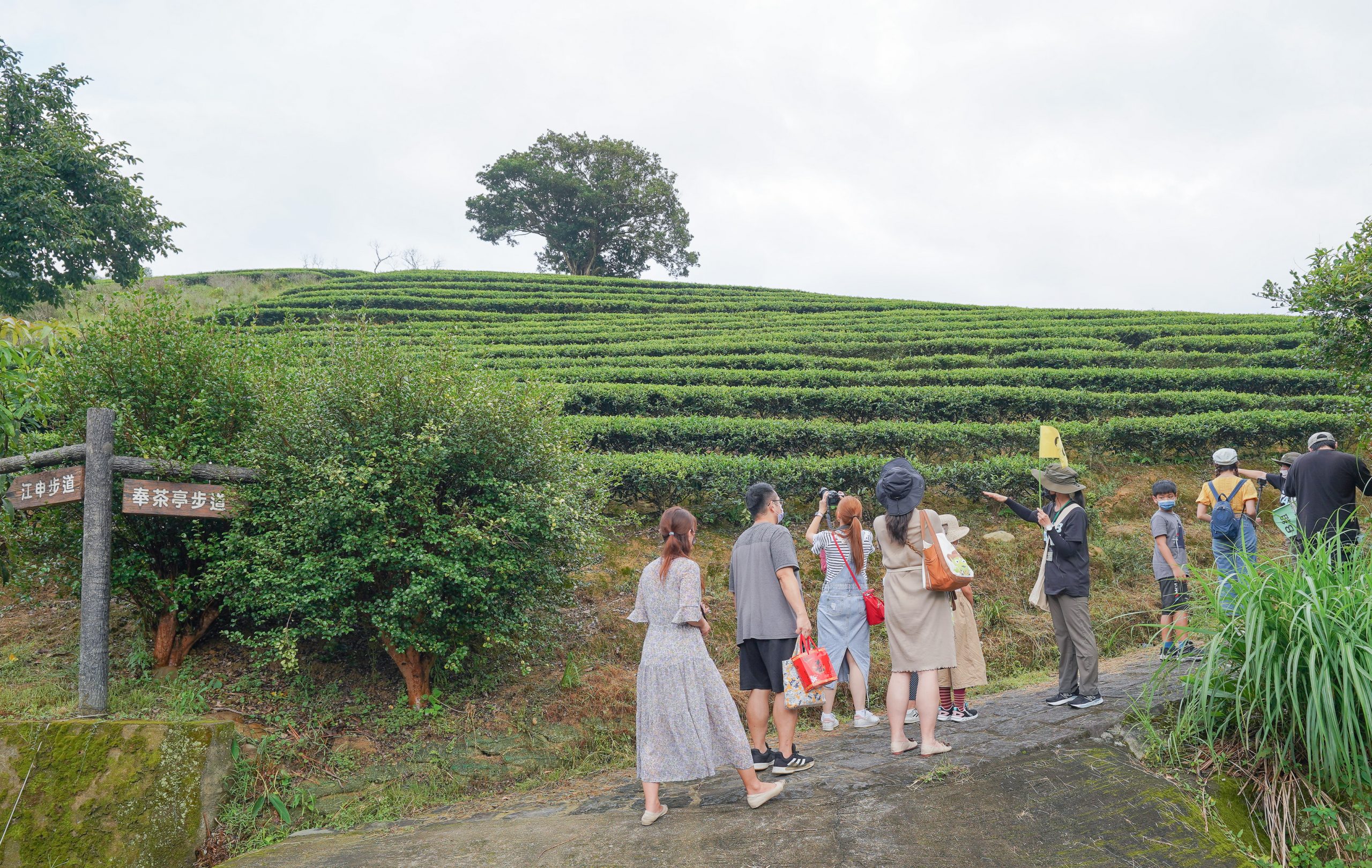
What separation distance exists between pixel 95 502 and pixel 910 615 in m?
5.57

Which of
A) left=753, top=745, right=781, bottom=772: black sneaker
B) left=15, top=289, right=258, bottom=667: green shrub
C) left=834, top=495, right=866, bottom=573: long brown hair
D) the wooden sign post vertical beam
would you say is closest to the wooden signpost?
the wooden sign post vertical beam

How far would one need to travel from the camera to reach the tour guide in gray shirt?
4844 mm

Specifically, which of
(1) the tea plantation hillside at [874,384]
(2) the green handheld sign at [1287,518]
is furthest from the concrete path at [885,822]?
(1) the tea plantation hillside at [874,384]

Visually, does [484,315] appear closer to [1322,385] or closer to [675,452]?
[675,452]

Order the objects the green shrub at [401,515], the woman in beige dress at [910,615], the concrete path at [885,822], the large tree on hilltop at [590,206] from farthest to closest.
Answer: the large tree on hilltop at [590,206]
the green shrub at [401,515]
the woman in beige dress at [910,615]
the concrete path at [885,822]

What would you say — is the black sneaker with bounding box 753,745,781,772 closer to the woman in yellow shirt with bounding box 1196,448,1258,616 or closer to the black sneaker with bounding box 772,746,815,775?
the black sneaker with bounding box 772,746,815,775

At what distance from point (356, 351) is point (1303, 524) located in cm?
777

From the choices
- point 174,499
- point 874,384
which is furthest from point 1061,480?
point 874,384

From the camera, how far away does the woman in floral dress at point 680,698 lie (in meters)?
4.44

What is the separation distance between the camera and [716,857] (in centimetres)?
398

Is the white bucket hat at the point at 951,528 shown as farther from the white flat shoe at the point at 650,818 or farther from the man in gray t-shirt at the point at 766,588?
the white flat shoe at the point at 650,818

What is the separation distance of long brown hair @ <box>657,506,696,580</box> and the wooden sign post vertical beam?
13.0ft

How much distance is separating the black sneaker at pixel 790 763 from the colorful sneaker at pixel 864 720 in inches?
46.3

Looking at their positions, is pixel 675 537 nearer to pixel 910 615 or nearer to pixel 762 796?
pixel 762 796
